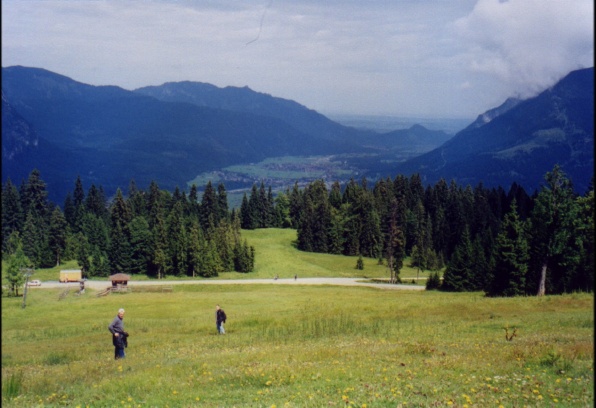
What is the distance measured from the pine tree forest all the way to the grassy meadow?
13.5 meters

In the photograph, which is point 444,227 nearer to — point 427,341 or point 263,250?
point 263,250

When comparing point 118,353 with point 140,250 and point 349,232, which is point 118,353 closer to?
point 140,250

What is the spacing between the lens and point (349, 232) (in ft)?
436

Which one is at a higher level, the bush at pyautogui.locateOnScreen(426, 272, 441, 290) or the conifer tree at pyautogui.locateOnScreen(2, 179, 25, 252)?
the conifer tree at pyautogui.locateOnScreen(2, 179, 25, 252)

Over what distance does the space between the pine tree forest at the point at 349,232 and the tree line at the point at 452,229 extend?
0.62ft

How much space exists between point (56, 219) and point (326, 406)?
9644 cm

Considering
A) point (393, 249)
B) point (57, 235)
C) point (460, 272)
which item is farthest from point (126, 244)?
point (460, 272)

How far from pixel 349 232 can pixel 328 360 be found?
114m

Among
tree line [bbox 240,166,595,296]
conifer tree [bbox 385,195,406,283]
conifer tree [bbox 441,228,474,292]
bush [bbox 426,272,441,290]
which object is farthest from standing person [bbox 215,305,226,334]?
conifer tree [bbox 385,195,406,283]

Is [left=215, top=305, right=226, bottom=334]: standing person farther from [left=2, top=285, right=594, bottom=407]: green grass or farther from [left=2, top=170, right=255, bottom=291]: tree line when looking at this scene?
[left=2, top=170, right=255, bottom=291]: tree line

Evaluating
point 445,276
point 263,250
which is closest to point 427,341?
point 445,276

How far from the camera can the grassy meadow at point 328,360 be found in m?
14.0

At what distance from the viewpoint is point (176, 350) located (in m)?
25.5

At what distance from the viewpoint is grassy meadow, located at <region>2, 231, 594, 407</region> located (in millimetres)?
14016
